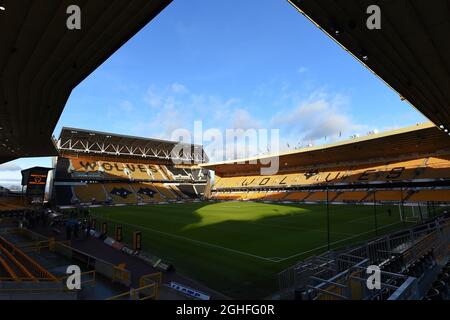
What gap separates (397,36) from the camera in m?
10.2

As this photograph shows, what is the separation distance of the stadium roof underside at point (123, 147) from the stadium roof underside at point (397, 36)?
58295mm

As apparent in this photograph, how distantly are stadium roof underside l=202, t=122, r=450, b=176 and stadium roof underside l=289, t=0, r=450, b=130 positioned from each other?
88.4 ft

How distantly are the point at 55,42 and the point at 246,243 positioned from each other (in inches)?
608

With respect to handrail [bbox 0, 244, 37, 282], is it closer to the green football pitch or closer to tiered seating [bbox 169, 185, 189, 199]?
the green football pitch

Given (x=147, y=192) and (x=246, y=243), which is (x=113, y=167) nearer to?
(x=147, y=192)

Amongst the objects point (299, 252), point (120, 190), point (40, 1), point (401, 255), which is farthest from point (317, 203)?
point (40, 1)

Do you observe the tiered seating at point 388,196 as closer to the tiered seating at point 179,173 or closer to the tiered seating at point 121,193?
the tiered seating at point 121,193

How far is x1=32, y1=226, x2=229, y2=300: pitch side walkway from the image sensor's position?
31.5 ft

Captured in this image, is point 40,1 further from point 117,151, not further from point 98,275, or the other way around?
point 117,151

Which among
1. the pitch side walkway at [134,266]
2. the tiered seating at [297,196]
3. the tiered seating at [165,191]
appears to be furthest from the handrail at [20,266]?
the tiered seating at [165,191]

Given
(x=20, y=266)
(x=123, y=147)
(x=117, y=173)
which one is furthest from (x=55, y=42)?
(x=123, y=147)

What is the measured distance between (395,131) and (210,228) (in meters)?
29.5

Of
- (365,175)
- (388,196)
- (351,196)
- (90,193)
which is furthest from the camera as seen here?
(90,193)

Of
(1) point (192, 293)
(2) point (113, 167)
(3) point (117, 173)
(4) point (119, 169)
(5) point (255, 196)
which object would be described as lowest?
(1) point (192, 293)
